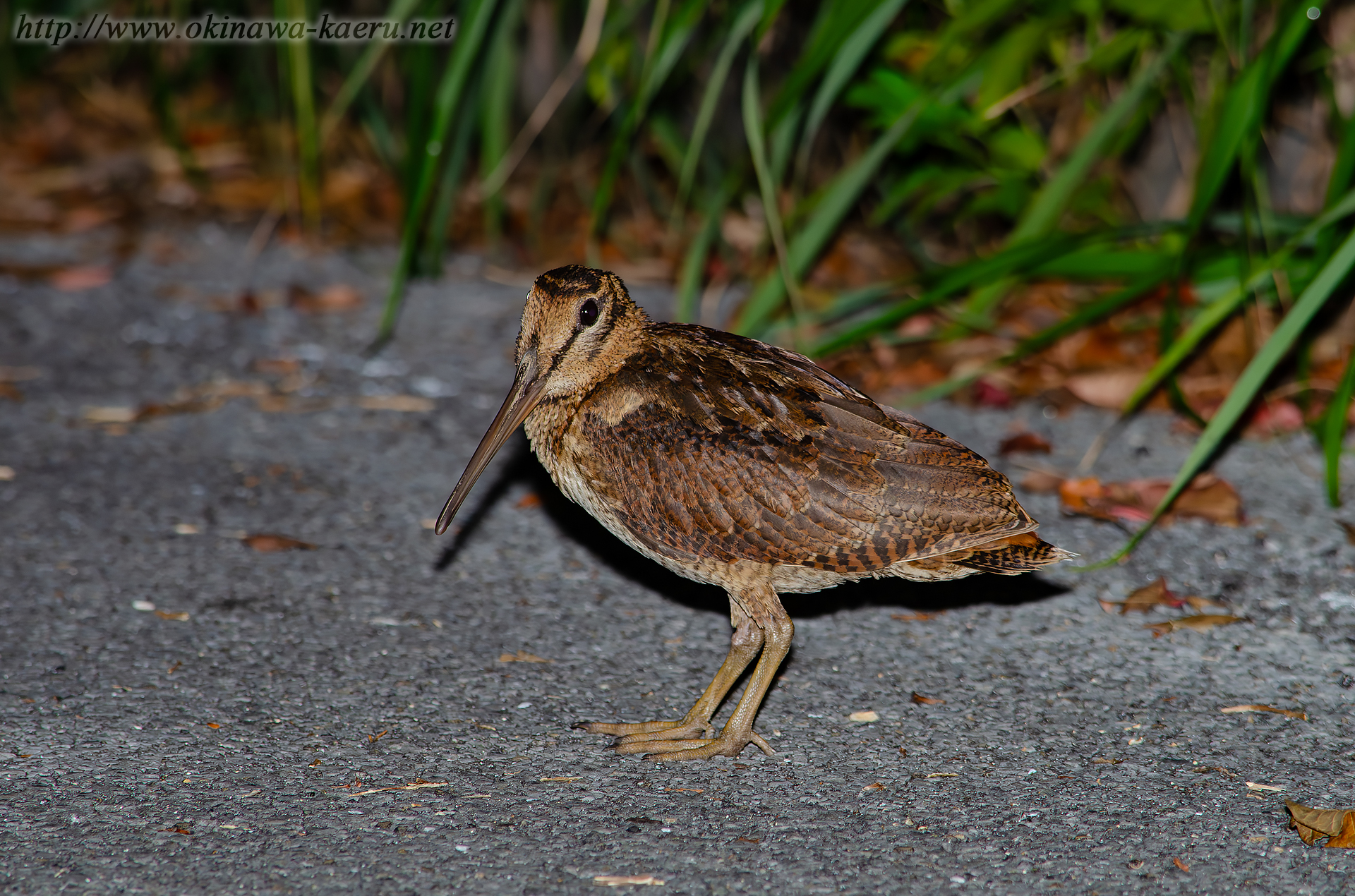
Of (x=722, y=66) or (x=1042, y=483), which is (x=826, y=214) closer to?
(x=722, y=66)

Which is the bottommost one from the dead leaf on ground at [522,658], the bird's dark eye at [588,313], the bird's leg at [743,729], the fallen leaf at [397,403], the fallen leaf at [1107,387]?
the fallen leaf at [397,403]

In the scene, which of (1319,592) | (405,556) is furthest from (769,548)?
(1319,592)

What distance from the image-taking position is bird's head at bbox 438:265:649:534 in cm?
349

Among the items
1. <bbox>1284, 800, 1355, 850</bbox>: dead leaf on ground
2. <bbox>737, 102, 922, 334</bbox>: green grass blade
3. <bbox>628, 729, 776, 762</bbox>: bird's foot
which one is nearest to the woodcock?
<bbox>628, 729, 776, 762</bbox>: bird's foot

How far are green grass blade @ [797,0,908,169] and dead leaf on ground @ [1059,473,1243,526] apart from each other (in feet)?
4.81

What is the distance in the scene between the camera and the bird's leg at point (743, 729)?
321 cm

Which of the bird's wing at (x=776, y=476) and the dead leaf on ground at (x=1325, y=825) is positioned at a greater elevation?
the bird's wing at (x=776, y=476)

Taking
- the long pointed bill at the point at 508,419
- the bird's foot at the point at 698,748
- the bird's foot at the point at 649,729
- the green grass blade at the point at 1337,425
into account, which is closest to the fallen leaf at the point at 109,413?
the long pointed bill at the point at 508,419

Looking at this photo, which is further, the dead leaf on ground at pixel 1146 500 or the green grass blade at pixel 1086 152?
the green grass blade at pixel 1086 152

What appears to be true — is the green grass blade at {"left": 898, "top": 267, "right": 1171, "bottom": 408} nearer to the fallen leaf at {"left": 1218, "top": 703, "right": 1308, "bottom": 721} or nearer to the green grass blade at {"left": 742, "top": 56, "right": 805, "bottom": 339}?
the green grass blade at {"left": 742, "top": 56, "right": 805, "bottom": 339}

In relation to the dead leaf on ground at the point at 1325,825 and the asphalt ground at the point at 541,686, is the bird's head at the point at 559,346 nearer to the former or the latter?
the asphalt ground at the point at 541,686

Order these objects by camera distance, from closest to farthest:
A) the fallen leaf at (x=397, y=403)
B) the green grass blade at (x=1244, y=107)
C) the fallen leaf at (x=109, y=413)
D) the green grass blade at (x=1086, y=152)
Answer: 1. the green grass blade at (x=1244, y=107)
2. the green grass blade at (x=1086, y=152)
3. the fallen leaf at (x=109, y=413)
4. the fallen leaf at (x=397, y=403)

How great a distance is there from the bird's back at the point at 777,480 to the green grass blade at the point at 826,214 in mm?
1386

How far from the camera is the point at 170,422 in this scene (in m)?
5.09
